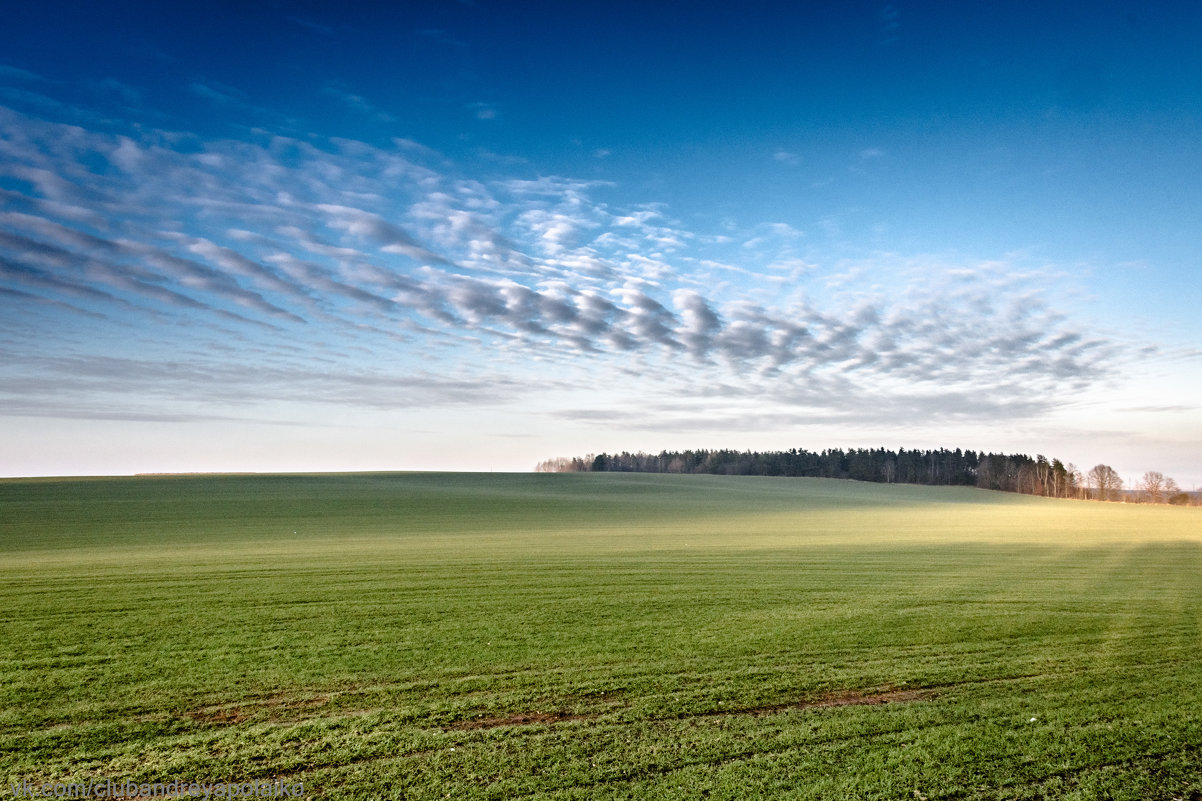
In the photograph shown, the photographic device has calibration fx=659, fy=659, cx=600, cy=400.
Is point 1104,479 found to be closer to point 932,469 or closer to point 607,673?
point 932,469

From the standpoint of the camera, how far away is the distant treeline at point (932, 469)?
11244 cm

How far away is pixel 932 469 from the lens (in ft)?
420

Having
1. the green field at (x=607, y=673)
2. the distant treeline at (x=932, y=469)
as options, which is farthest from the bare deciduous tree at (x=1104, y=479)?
the green field at (x=607, y=673)

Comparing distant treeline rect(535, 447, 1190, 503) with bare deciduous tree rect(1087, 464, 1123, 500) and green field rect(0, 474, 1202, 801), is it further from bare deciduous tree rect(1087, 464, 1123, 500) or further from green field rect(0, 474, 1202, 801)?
green field rect(0, 474, 1202, 801)

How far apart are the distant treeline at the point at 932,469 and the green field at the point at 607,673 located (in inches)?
3479

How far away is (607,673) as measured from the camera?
343 inches

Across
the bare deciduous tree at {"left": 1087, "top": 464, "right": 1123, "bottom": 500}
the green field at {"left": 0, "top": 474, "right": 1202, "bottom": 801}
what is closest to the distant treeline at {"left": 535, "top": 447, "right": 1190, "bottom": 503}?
the bare deciduous tree at {"left": 1087, "top": 464, "right": 1123, "bottom": 500}

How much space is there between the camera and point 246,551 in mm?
22172

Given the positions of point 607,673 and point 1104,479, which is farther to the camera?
point 1104,479

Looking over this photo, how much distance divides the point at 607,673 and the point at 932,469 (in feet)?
445

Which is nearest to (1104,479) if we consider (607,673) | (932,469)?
(932,469)

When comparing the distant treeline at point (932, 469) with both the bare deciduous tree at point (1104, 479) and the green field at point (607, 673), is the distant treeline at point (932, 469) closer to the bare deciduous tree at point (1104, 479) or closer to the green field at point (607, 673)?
the bare deciduous tree at point (1104, 479)

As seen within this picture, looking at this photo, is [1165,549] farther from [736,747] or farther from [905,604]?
[736,747]

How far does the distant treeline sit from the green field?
88370mm
